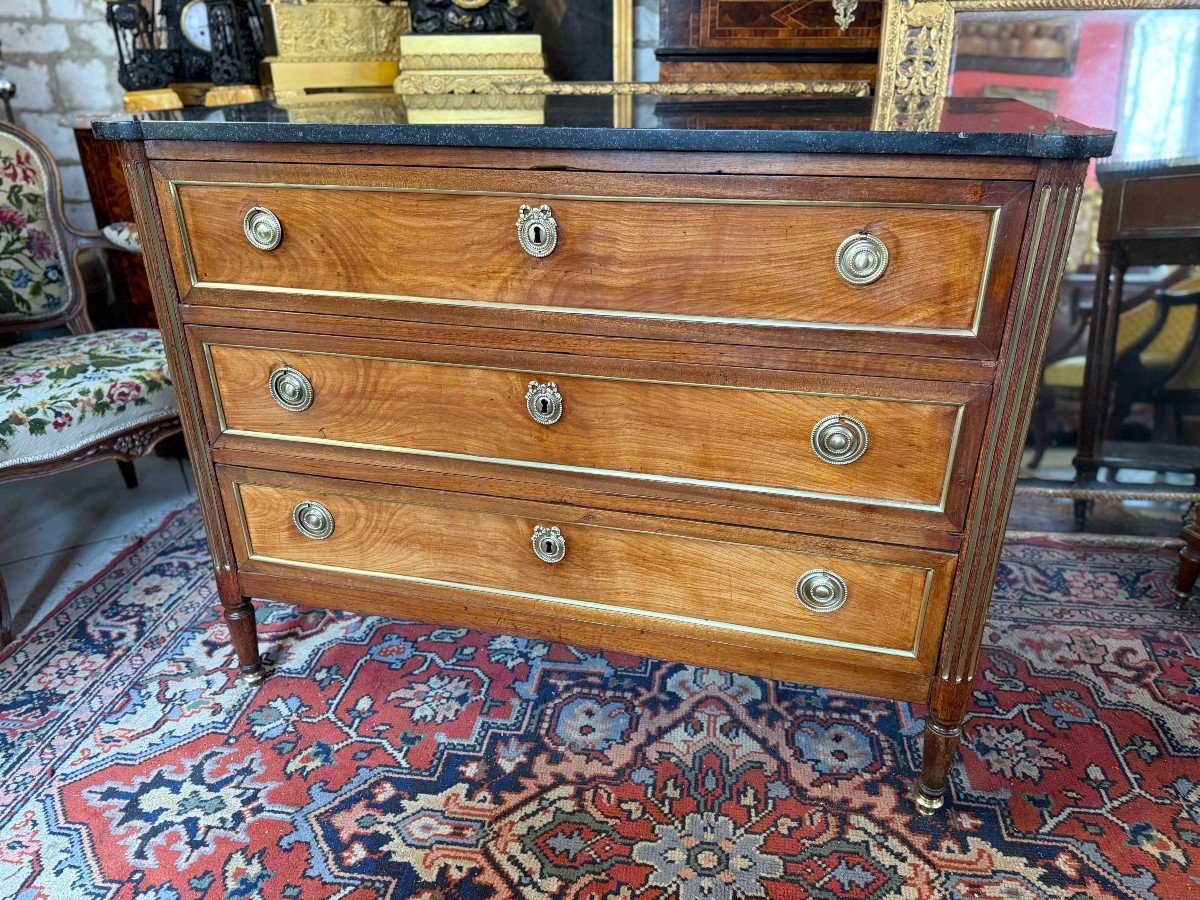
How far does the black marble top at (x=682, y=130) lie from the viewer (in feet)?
3.32

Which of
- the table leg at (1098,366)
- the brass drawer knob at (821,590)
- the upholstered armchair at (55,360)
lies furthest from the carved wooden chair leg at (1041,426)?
the upholstered armchair at (55,360)

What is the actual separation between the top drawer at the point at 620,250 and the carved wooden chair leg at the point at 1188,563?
4.01 ft

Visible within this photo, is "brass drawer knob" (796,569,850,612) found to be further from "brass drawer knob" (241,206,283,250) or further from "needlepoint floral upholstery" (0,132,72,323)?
"needlepoint floral upholstery" (0,132,72,323)

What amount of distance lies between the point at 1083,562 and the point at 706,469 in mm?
1408

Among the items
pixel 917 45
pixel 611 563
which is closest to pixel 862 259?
pixel 611 563

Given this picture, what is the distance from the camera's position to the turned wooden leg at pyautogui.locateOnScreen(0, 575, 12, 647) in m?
1.86

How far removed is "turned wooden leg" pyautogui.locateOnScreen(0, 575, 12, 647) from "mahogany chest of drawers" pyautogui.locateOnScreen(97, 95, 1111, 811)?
70cm

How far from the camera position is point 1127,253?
211cm

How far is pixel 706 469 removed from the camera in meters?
1.29

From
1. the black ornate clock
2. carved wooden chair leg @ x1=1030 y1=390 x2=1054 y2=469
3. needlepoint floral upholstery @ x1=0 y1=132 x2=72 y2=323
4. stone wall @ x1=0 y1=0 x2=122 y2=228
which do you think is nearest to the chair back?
needlepoint floral upholstery @ x1=0 y1=132 x2=72 y2=323

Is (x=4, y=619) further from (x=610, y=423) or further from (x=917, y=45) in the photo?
(x=917, y=45)

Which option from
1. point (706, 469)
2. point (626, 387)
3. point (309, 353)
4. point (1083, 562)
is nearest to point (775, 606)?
point (706, 469)

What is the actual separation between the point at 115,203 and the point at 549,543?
6.25 ft

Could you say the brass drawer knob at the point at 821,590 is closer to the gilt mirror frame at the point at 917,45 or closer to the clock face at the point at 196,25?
the gilt mirror frame at the point at 917,45
